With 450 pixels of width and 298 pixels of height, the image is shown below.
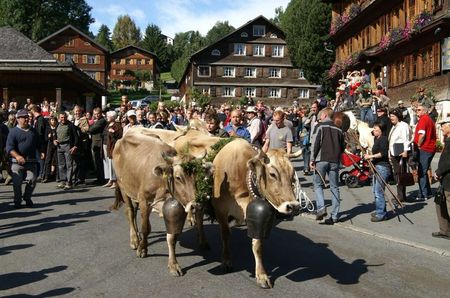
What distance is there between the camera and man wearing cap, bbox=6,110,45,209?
11.2 metres

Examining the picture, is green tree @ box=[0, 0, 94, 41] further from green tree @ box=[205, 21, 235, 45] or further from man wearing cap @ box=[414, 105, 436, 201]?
green tree @ box=[205, 21, 235, 45]

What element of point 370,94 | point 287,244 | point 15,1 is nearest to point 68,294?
point 287,244

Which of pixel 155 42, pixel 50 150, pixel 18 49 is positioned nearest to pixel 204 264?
pixel 50 150

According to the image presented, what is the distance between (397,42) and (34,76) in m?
20.6

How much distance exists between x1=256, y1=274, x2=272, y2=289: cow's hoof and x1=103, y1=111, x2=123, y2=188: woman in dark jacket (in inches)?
328

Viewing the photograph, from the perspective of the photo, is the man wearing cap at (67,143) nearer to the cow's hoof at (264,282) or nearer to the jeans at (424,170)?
the jeans at (424,170)

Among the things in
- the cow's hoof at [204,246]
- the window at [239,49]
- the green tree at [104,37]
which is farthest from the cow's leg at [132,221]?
the green tree at [104,37]

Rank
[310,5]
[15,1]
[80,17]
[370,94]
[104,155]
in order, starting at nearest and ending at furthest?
[104,155] → [370,94] → [310,5] → [15,1] → [80,17]

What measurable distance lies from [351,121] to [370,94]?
8408 mm

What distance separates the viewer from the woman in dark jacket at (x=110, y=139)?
46.0ft

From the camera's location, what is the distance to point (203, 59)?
2741 inches

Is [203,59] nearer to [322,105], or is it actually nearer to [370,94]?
[370,94]

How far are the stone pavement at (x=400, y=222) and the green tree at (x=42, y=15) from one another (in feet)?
217

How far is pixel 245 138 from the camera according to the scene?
1019 centimetres
